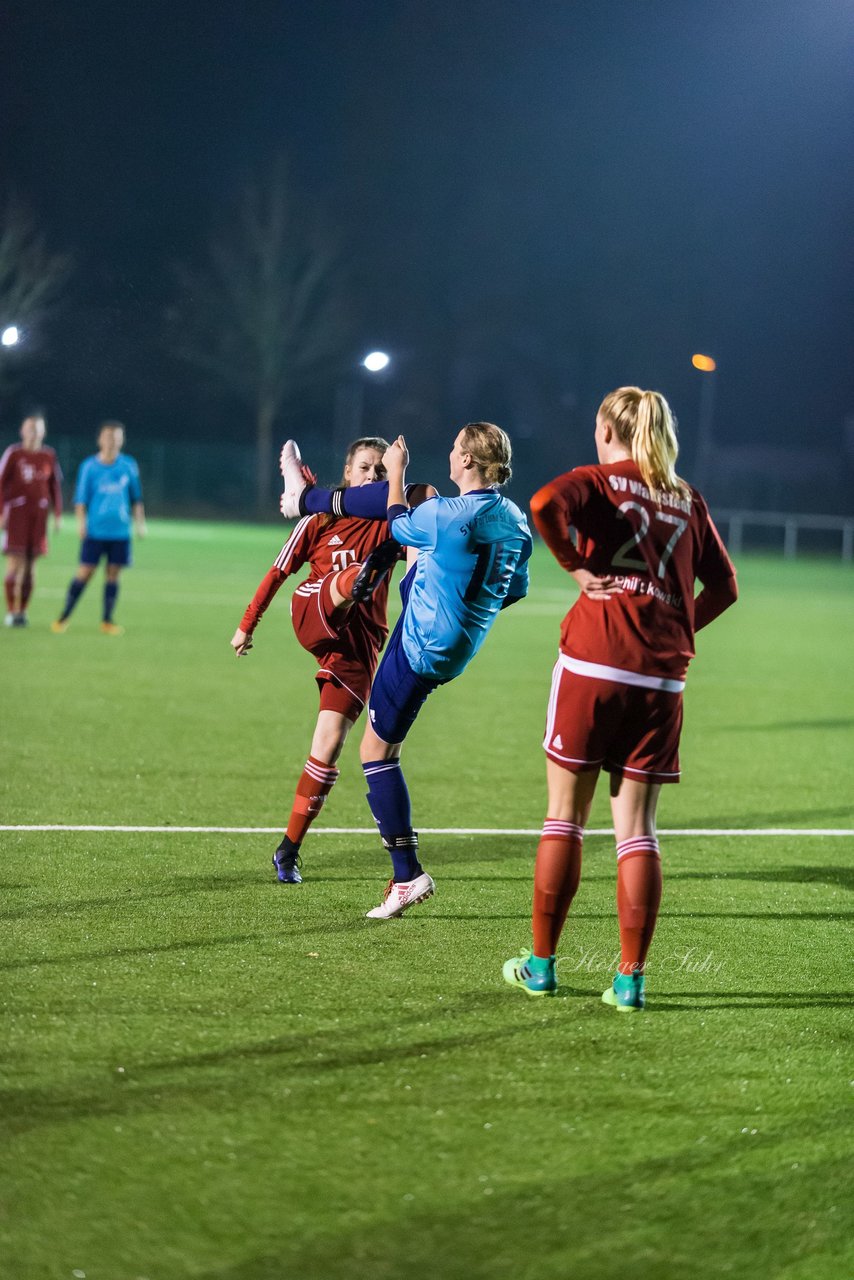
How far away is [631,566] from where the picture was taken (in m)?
4.70

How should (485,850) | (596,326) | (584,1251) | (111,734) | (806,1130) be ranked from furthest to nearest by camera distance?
(596,326) → (111,734) → (485,850) → (806,1130) → (584,1251)

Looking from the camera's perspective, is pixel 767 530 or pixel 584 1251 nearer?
pixel 584 1251

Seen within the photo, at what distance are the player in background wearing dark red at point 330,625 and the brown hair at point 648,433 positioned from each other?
188 centimetres

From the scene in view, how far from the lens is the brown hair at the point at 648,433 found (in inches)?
185

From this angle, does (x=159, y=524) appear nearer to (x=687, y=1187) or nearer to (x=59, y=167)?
(x=59, y=167)

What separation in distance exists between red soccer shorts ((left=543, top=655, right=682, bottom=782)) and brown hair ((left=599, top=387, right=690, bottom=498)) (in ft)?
2.09

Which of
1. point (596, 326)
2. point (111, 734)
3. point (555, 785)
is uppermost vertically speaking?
point (596, 326)

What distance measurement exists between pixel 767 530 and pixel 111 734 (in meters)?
43.9

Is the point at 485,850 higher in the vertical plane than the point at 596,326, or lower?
lower

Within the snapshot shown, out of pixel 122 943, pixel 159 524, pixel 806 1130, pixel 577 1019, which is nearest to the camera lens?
pixel 806 1130

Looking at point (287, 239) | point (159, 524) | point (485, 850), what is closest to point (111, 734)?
point (485, 850)

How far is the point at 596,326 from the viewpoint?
240ft

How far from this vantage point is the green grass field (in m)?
3.22

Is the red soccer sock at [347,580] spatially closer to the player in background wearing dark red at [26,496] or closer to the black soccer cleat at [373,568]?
the black soccer cleat at [373,568]
